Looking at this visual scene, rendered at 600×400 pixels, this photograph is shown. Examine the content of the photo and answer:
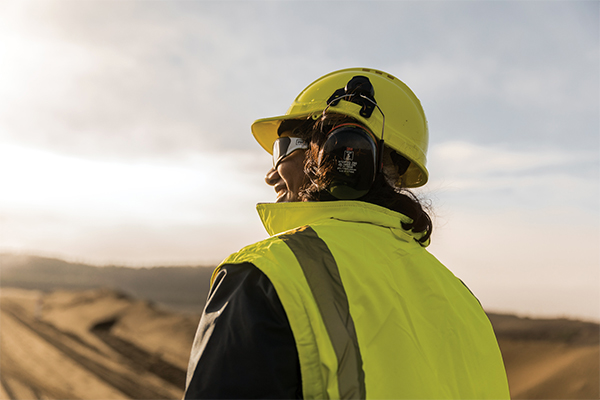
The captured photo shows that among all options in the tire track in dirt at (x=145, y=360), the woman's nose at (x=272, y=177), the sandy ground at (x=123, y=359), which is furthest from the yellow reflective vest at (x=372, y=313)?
the tire track in dirt at (x=145, y=360)

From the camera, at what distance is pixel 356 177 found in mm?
1589

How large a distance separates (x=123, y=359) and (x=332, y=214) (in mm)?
10357

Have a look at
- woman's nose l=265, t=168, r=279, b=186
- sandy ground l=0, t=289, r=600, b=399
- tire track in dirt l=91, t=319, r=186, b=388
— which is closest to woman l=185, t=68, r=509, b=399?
woman's nose l=265, t=168, r=279, b=186

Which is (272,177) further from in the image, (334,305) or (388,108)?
(334,305)

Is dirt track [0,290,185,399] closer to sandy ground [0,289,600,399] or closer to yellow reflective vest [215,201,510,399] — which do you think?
sandy ground [0,289,600,399]

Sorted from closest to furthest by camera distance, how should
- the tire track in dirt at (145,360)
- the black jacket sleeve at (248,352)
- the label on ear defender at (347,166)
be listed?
the black jacket sleeve at (248,352)
the label on ear defender at (347,166)
the tire track in dirt at (145,360)

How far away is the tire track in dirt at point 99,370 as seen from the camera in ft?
26.2

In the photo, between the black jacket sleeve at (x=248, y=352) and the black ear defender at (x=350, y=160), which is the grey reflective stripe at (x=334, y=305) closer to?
the black jacket sleeve at (x=248, y=352)

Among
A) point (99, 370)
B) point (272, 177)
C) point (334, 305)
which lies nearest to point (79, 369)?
point (99, 370)

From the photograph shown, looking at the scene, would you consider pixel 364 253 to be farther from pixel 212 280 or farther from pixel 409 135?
pixel 409 135

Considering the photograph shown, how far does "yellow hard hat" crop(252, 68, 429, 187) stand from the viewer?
1984 mm

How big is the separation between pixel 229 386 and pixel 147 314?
1505cm

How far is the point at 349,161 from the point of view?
1.58 m

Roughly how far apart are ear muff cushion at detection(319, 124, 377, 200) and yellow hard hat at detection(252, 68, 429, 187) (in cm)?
24
